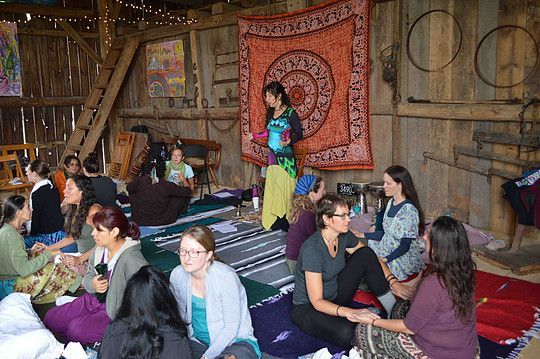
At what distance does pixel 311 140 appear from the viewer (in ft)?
22.3

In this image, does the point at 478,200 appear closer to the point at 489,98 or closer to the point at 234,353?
the point at 489,98

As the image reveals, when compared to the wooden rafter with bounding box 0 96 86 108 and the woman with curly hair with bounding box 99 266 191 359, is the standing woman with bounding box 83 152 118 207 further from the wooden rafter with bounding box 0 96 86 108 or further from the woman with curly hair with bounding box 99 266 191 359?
the wooden rafter with bounding box 0 96 86 108

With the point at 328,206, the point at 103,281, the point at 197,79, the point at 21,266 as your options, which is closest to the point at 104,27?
the point at 197,79

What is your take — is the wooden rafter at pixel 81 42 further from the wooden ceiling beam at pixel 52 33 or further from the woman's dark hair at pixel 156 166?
the woman's dark hair at pixel 156 166

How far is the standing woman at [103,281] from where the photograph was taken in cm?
291

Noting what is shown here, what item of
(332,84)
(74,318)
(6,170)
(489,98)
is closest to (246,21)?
(332,84)

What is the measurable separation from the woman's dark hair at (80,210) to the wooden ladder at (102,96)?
5800 mm

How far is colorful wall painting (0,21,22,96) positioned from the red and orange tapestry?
4.77 meters

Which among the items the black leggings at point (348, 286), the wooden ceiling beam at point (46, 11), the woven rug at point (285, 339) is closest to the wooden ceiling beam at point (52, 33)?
the wooden ceiling beam at point (46, 11)

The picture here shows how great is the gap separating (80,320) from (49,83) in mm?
8093

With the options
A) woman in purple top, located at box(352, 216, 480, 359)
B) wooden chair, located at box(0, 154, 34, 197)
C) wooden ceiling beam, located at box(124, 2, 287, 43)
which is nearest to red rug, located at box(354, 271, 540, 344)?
woman in purple top, located at box(352, 216, 480, 359)

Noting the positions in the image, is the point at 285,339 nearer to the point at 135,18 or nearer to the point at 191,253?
the point at 191,253

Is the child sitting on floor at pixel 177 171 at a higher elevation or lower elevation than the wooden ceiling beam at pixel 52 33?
lower

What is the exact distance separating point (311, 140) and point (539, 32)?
3.02 meters
